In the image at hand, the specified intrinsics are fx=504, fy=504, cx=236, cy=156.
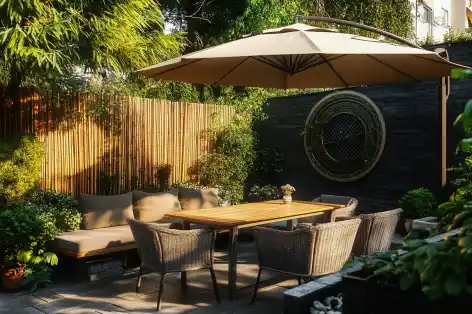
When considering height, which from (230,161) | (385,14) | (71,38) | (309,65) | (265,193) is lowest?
(265,193)

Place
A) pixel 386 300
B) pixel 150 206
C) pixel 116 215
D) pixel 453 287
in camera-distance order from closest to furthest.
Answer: pixel 453 287
pixel 386 300
pixel 116 215
pixel 150 206

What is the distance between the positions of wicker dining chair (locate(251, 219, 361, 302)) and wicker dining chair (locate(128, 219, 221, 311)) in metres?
0.48

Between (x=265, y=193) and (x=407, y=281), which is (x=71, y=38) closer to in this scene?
(x=265, y=193)

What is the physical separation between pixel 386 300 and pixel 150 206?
462cm

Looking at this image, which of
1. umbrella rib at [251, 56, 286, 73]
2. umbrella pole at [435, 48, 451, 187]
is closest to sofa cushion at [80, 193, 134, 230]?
umbrella rib at [251, 56, 286, 73]

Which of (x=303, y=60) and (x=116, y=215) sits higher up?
(x=303, y=60)

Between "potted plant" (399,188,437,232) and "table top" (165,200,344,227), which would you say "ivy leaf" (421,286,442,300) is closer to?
"table top" (165,200,344,227)

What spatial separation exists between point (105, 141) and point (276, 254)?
153 inches

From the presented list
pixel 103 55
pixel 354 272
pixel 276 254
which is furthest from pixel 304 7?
pixel 354 272

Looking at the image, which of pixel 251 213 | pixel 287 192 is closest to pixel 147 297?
pixel 251 213

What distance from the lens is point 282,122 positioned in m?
9.57

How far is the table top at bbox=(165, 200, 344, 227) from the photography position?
14.9ft

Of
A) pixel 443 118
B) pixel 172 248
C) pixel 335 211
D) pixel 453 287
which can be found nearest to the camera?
pixel 453 287

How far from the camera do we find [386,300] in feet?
6.81
